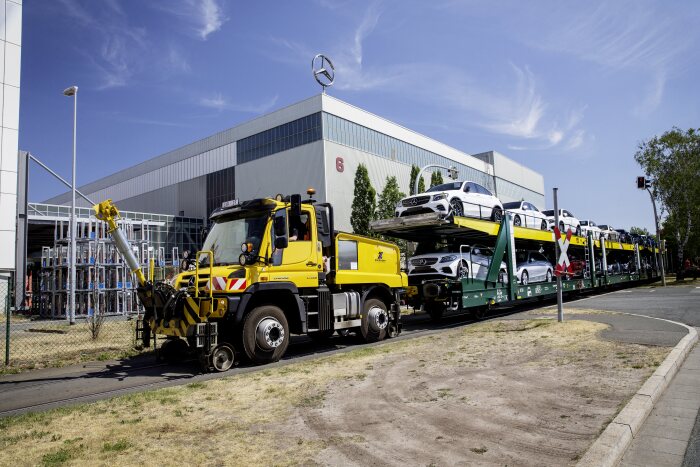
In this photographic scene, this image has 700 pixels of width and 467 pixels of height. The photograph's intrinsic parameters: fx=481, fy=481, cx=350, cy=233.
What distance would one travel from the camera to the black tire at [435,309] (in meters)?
14.0

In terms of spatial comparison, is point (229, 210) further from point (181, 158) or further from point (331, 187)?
point (181, 158)

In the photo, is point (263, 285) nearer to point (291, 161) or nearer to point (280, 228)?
point (280, 228)

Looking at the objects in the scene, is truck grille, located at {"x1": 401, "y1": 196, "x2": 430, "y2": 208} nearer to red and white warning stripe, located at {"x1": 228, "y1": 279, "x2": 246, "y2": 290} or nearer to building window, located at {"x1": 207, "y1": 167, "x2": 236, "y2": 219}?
red and white warning stripe, located at {"x1": 228, "y1": 279, "x2": 246, "y2": 290}

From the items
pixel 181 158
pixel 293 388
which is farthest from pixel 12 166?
pixel 181 158

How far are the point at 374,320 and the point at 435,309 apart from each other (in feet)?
13.4

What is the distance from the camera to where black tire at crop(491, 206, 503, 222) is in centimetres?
1478

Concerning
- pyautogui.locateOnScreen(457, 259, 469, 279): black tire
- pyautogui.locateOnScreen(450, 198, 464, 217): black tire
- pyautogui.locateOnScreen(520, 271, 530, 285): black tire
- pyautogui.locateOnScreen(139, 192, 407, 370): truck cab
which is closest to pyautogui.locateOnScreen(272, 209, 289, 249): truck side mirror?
pyautogui.locateOnScreen(139, 192, 407, 370): truck cab

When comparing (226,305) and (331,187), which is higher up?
(331,187)

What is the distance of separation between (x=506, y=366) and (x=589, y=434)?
3.05 m

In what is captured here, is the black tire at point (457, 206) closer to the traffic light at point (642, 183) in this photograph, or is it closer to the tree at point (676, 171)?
the traffic light at point (642, 183)

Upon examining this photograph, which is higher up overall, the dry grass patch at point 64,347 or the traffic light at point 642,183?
the traffic light at point 642,183

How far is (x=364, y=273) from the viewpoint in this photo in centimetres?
1088

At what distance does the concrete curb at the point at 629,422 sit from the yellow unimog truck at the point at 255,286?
555 cm

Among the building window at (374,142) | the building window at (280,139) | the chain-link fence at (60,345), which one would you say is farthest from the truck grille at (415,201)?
the building window at (280,139)
